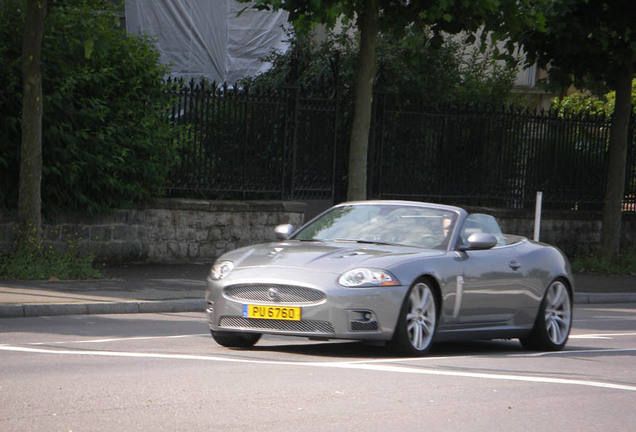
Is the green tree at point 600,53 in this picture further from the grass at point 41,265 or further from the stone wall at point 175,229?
the grass at point 41,265

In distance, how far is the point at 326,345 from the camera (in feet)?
35.6

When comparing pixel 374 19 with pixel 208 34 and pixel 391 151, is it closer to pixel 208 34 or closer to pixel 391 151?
pixel 391 151

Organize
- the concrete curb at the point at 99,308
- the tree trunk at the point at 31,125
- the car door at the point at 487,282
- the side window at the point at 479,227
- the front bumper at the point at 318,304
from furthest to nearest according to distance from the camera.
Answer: the tree trunk at the point at 31,125 → the concrete curb at the point at 99,308 → the side window at the point at 479,227 → the car door at the point at 487,282 → the front bumper at the point at 318,304

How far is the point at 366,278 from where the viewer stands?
376 inches

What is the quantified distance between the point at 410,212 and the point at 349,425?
477cm

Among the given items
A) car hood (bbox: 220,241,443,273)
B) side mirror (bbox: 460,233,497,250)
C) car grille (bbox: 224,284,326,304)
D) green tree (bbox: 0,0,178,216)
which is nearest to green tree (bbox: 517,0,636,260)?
green tree (bbox: 0,0,178,216)

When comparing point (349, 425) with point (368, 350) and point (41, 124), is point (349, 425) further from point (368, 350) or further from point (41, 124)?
point (41, 124)

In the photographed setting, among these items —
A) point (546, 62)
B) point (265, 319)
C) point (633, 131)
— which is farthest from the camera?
point (633, 131)

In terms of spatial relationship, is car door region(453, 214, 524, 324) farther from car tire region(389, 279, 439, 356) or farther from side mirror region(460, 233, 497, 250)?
car tire region(389, 279, 439, 356)

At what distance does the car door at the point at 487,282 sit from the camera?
34.4 feet

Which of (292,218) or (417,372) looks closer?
(417,372)

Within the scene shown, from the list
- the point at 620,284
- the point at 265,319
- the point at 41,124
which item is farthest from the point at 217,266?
the point at 620,284

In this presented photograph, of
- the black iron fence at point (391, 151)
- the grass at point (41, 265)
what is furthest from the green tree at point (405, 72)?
the grass at point (41, 265)

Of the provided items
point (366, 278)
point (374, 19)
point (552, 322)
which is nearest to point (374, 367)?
point (366, 278)
